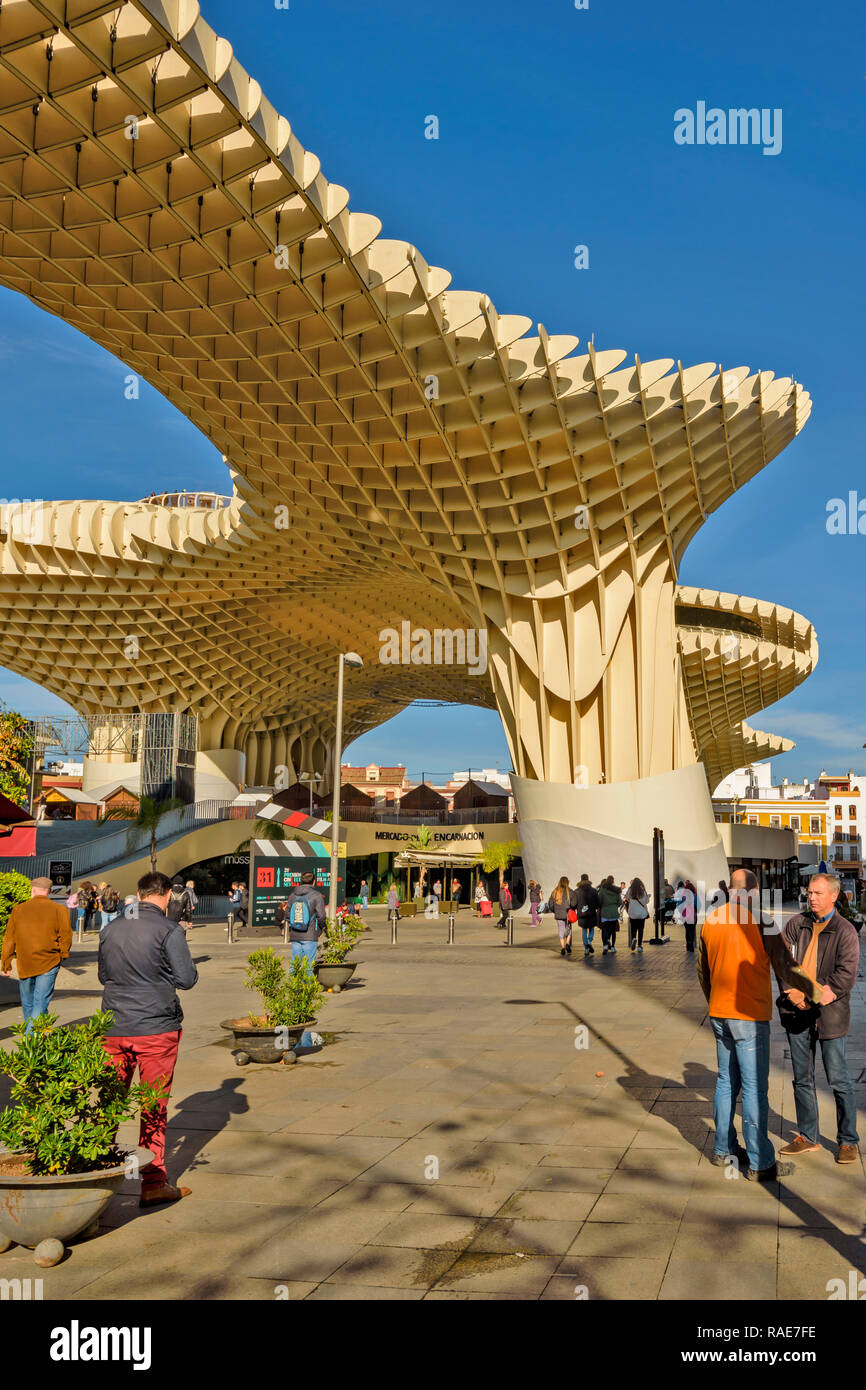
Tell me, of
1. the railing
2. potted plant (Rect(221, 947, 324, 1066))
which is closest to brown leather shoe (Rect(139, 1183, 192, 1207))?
potted plant (Rect(221, 947, 324, 1066))

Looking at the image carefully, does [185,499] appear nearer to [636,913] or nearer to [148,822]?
[148,822]

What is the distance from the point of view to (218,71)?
57.8ft

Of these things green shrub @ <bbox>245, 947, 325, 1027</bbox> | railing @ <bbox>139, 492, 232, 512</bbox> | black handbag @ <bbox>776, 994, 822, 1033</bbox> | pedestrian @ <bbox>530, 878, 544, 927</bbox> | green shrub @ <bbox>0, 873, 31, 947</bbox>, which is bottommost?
pedestrian @ <bbox>530, 878, 544, 927</bbox>

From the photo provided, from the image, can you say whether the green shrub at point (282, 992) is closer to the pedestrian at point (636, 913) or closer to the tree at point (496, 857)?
the pedestrian at point (636, 913)

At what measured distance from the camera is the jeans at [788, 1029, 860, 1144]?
6.80m

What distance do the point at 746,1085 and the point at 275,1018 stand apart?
201 inches

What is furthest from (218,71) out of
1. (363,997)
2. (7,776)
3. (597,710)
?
(7,776)

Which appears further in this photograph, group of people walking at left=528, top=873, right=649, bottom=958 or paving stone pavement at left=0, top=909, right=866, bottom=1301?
group of people walking at left=528, top=873, right=649, bottom=958

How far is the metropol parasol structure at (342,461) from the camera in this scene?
19531mm

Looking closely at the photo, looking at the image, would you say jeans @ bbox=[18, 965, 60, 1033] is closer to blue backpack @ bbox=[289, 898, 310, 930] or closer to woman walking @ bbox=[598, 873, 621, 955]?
blue backpack @ bbox=[289, 898, 310, 930]

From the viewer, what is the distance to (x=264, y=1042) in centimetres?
1010

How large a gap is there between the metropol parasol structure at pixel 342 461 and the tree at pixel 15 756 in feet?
23.7

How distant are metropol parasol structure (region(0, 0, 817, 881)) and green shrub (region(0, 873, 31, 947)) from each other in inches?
520
